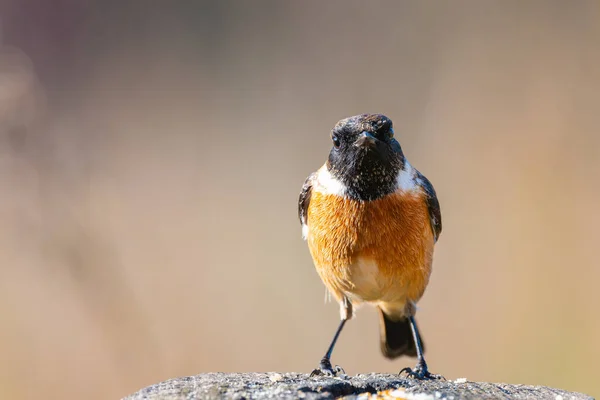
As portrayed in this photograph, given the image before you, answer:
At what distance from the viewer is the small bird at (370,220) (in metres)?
4.80

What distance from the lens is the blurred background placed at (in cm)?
590

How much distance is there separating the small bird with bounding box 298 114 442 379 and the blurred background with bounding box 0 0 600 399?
1.55 meters

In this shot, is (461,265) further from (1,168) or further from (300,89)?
(1,168)

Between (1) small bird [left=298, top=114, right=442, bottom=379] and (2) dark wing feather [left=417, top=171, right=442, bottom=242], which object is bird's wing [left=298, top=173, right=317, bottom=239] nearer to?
(1) small bird [left=298, top=114, right=442, bottom=379]

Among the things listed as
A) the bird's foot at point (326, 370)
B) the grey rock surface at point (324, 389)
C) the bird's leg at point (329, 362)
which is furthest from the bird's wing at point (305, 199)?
the grey rock surface at point (324, 389)

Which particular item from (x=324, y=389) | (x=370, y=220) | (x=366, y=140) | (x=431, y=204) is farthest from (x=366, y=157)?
(x=324, y=389)

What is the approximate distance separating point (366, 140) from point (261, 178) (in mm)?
4213

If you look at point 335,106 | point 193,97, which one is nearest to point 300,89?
point 335,106

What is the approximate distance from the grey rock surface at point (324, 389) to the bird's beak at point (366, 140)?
1.46 meters

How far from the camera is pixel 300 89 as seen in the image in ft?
30.2

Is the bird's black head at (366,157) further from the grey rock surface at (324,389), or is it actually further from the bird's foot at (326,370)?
the grey rock surface at (324,389)

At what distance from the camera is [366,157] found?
480cm

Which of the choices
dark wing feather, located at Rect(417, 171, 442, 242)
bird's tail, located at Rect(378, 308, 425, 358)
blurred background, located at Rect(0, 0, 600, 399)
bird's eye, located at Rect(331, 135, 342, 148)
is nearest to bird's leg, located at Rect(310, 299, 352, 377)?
bird's tail, located at Rect(378, 308, 425, 358)

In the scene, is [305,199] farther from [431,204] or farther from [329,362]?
[329,362]
